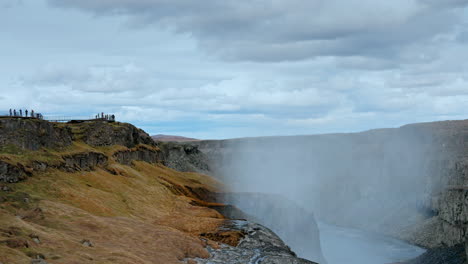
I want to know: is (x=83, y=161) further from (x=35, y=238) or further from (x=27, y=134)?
(x=35, y=238)

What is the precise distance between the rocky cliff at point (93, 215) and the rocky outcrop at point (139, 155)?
6402 mm

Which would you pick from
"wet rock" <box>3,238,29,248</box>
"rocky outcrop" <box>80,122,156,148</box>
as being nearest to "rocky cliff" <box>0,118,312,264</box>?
"wet rock" <box>3,238,29,248</box>

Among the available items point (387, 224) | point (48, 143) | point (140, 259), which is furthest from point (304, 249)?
point (387, 224)

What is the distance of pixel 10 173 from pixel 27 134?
11.5m

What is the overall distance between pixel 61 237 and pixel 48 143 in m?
30.5

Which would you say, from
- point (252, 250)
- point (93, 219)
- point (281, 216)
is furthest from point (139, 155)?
point (93, 219)

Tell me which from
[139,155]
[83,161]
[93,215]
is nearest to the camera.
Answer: [93,215]

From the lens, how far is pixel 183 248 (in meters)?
50.2

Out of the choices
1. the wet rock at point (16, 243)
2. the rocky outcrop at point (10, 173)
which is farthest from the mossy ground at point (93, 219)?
the rocky outcrop at point (10, 173)

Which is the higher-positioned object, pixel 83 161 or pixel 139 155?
pixel 83 161

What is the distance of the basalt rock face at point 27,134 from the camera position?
6034cm

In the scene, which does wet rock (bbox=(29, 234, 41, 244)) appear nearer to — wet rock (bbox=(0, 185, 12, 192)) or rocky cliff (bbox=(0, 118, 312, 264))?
rocky cliff (bbox=(0, 118, 312, 264))

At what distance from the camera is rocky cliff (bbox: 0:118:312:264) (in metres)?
38.1

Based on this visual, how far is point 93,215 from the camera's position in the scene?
51156 millimetres
